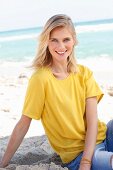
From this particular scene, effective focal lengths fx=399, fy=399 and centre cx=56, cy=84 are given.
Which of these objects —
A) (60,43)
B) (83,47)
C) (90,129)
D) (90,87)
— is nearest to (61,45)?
(60,43)

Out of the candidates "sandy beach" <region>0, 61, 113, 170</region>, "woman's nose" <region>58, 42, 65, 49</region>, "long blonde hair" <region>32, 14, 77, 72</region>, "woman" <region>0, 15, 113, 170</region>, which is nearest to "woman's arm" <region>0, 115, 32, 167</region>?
"woman" <region>0, 15, 113, 170</region>

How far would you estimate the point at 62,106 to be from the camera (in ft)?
7.48

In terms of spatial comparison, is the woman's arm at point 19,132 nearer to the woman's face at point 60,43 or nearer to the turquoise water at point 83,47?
the woman's face at point 60,43

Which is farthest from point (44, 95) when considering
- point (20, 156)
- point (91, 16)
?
point (91, 16)

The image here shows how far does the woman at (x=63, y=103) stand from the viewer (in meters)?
2.27

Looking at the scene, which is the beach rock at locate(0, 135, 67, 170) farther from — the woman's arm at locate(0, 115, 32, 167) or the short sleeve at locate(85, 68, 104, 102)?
the short sleeve at locate(85, 68, 104, 102)

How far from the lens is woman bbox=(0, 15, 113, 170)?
2.27 metres

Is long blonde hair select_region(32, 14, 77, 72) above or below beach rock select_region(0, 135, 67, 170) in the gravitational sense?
above

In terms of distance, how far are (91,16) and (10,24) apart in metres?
8.10

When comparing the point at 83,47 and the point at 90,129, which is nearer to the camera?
the point at 90,129

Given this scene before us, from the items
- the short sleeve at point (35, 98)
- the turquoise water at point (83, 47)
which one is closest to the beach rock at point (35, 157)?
the short sleeve at point (35, 98)

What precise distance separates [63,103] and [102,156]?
0.37 metres

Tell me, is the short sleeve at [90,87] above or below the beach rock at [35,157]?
above

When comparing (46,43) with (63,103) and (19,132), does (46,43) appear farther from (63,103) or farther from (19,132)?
(19,132)
